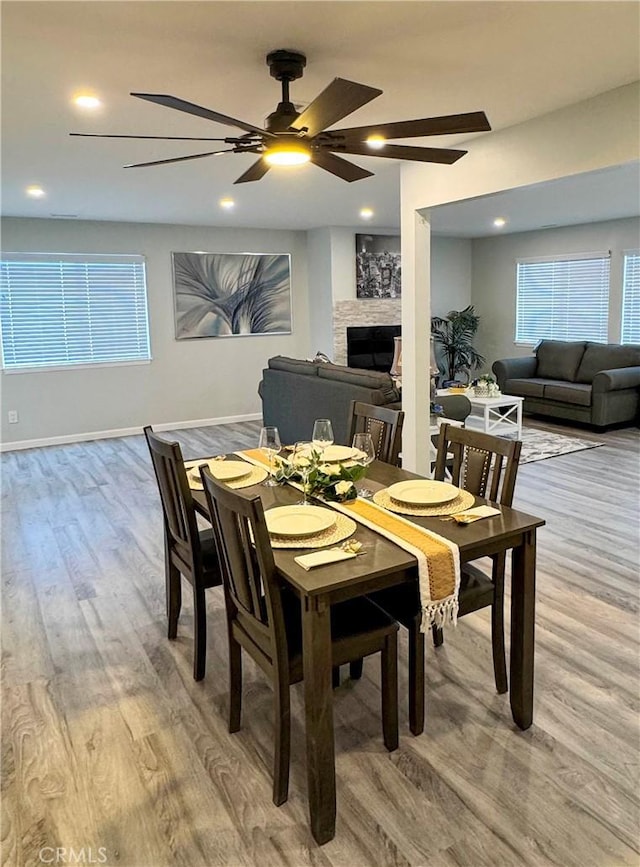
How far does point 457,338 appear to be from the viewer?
9.72 meters

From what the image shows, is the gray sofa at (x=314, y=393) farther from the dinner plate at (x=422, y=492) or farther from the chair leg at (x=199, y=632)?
the chair leg at (x=199, y=632)

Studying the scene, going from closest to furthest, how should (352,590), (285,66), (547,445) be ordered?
(352,590)
(285,66)
(547,445)

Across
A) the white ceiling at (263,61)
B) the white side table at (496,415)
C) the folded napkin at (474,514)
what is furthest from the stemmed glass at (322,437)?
the white side table at (496,415)

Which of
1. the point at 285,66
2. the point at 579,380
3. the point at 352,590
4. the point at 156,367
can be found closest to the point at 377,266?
the point at 579,380

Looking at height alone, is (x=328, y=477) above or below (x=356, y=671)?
above

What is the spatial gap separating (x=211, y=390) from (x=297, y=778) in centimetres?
648

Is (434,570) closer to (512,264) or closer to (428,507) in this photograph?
(428,507)

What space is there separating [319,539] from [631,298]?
7.42m

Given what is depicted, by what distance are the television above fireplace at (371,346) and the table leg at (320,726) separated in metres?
6.87

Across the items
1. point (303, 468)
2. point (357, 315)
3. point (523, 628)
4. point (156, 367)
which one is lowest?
point (523, 628)

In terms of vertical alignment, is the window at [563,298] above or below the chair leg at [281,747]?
above

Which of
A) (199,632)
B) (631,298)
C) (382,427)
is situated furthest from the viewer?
(631,298)

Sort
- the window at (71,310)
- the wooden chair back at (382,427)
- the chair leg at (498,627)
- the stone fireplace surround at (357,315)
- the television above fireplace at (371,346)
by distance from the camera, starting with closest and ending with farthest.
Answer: the chair leg at (498,627)
the wooden chair back at (382,427)
the window at (71,310)
the stone fireplace surround at (357,315)
the television above fireplace at (371,346)

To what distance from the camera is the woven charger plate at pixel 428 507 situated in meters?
2.17
